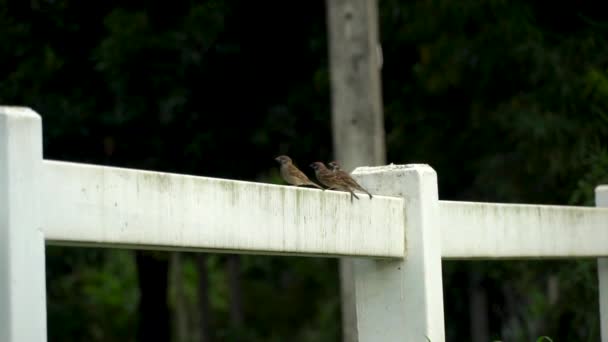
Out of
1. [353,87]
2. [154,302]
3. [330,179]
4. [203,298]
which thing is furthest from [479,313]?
[330,179]

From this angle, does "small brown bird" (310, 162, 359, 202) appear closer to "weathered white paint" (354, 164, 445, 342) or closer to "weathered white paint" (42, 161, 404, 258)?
"weathered white paint" (354, 164, 445, 342)

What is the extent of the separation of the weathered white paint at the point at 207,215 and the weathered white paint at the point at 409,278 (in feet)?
0.21

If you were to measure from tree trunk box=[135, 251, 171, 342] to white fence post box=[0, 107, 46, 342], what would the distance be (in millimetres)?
13193

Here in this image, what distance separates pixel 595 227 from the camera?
600cm

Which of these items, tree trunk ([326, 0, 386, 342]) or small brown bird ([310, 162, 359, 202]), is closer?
small brown bird ([310, 162, 359, 202])

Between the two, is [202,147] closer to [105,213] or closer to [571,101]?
[571,101]

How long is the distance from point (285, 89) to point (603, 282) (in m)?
9.42

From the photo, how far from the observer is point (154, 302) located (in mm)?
16281

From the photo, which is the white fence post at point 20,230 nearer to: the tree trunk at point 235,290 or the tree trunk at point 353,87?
the tree trunk at point 353,87

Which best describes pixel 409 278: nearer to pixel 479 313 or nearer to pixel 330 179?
pixel 330 179

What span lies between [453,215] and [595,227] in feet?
4.95

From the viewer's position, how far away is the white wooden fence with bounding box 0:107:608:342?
2.86m

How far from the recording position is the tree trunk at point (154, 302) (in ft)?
52.7

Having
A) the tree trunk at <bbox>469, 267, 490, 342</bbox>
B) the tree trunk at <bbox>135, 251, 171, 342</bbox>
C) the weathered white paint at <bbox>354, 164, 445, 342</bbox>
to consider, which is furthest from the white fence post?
the tree trunk at <bbox>469, 267, 490, 342</bbox>
